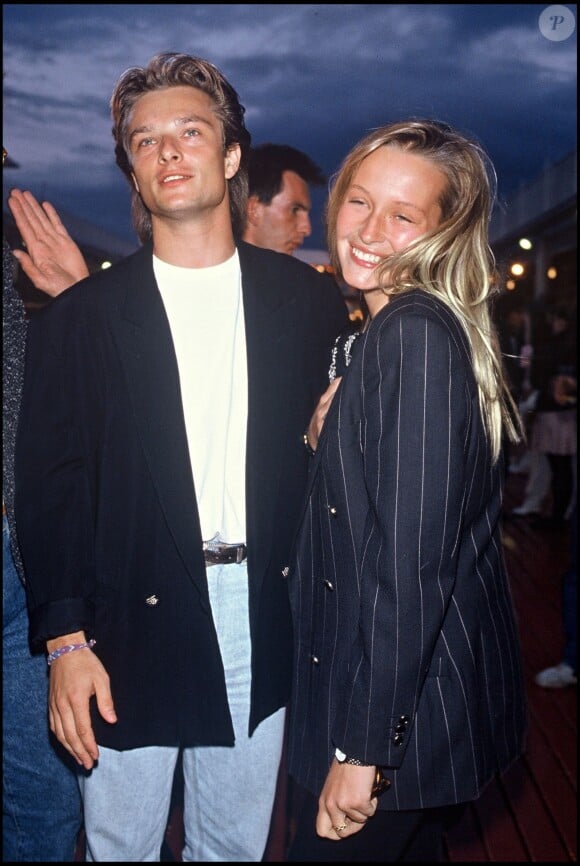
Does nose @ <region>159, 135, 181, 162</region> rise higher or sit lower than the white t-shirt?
higher

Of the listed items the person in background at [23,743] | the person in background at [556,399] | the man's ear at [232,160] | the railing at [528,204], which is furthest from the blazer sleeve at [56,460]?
the person in background at [556,399]

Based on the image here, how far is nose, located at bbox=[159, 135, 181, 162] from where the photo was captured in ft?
4.10

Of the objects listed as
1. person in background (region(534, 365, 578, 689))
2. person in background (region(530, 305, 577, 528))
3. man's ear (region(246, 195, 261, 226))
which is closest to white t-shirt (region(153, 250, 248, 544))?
man's ear (region(246, 195, 261, 226))

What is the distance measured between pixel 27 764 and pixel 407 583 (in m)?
0.89

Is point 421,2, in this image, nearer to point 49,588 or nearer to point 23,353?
point 23,353

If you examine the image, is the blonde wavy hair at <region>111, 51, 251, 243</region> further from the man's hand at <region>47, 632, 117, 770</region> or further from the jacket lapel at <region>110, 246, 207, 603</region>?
the man's hand at <region>47, 632, 117, 770</region>

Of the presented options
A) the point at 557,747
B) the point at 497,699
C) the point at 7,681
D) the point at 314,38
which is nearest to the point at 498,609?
the point at 497,699

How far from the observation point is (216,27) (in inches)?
56.1

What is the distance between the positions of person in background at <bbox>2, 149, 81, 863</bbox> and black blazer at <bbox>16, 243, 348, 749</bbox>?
0.11 meters

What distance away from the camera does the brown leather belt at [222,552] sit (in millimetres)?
1415

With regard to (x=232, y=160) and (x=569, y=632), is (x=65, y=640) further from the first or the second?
(x=569, y=632)

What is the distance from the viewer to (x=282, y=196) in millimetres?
1842

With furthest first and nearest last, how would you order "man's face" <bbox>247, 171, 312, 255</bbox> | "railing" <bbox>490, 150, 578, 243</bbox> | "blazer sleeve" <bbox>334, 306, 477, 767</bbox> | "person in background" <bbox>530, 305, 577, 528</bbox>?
Result: "person in background" <bbox>530, 305, 577, 528</bbox> → "man's face" <bbox>247, 171, 312, 255</bbox> → "railing" <bbox>490, 150, 578, 243</bbox> → "blazer sleeve" <bbox>334, 306, 477, 767</bbox>

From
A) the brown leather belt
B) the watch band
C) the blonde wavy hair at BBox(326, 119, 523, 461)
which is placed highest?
the blonde wavy hair at BBox(326, 119, 523, 461)
